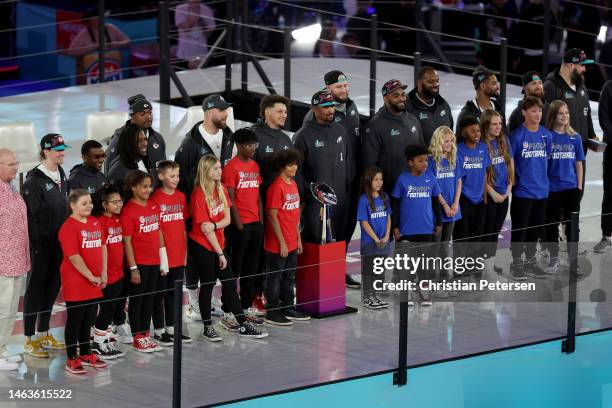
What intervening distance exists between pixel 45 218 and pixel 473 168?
10.1 ft

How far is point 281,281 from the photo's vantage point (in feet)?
31.6

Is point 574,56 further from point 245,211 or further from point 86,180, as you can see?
point 86,180

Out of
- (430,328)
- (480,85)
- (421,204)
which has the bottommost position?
(430,328)

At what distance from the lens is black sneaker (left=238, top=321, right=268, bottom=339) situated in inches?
355

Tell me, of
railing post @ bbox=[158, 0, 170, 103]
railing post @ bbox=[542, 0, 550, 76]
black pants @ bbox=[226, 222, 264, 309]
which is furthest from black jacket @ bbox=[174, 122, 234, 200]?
railing post @ bbox=[542, 0, 550, 76]

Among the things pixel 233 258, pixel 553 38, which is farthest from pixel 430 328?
pixel 553 38

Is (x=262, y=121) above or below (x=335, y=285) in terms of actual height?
above

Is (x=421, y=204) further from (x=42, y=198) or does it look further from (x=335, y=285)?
(x=42, y=198)

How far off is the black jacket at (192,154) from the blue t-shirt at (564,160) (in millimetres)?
2503

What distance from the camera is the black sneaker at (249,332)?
902 cm

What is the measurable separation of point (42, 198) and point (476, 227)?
3.20 meters

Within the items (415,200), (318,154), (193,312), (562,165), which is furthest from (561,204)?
(193,312)

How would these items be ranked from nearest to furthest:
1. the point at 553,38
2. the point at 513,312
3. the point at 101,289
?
the point at 101,289 → the point at 513,312 → the point at 553,38

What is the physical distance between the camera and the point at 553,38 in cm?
1720
